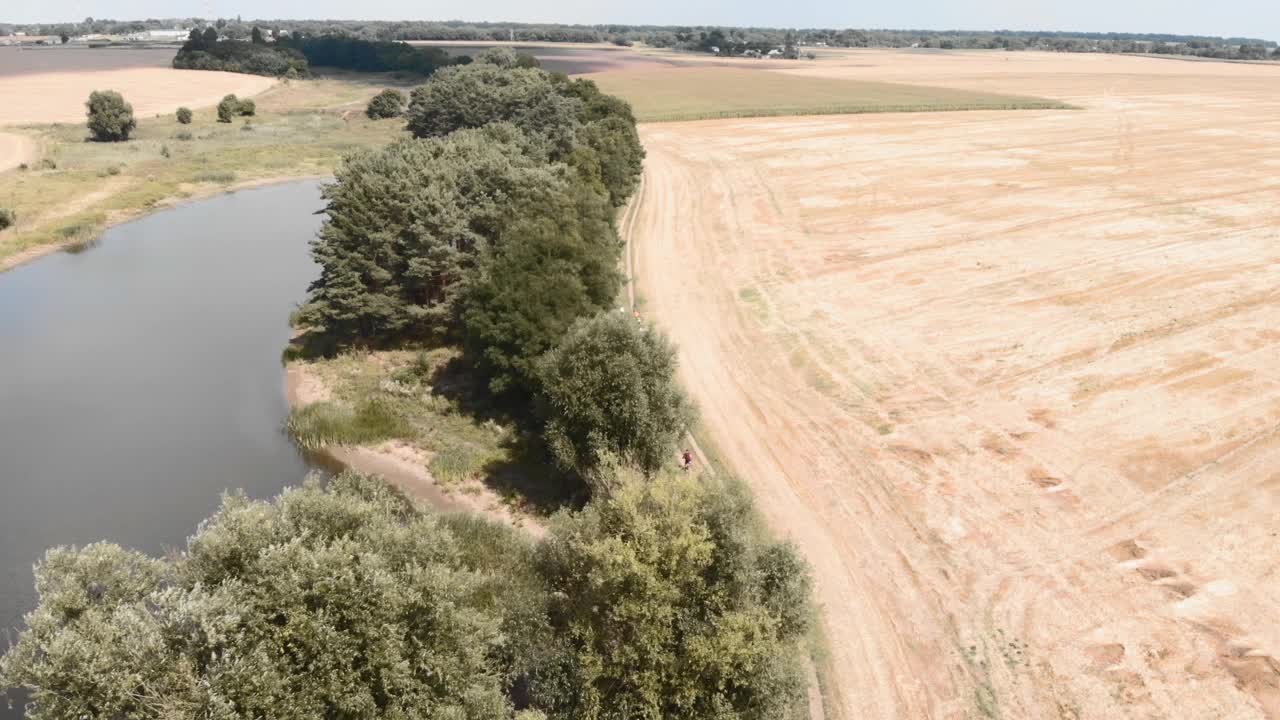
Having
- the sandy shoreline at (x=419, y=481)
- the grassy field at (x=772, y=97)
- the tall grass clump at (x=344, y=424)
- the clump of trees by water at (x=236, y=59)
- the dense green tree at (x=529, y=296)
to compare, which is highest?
the clump of trees by water at (x=236, y=59)

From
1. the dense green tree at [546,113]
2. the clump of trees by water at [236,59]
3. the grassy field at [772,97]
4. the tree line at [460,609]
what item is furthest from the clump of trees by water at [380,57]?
the tree line at [460,609]

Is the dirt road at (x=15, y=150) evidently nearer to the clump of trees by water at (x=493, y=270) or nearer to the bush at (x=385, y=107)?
the bush at (x=385, y=107)

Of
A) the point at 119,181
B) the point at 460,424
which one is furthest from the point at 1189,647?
the point at 119,181

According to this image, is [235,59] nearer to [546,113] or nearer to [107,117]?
[107,117]

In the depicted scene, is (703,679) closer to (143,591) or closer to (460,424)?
(143,591)

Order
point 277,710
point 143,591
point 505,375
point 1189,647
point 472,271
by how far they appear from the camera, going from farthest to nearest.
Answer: point 472,271, point 505,375, point 1189,647, point 143,591, point 277,710
